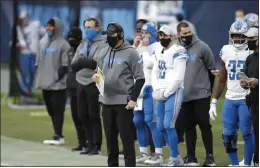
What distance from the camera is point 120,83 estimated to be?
11664 mm

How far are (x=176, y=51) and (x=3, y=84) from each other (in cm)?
1242

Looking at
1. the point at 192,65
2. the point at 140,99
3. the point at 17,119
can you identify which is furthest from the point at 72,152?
the point at 17,119

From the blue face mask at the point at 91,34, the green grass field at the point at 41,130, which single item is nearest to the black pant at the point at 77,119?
the green grass field at the point at 41,130

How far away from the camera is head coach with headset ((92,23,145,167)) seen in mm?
11609

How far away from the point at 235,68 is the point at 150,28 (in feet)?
6.45

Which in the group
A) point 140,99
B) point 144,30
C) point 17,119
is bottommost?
point 17,119

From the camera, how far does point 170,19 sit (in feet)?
78.8

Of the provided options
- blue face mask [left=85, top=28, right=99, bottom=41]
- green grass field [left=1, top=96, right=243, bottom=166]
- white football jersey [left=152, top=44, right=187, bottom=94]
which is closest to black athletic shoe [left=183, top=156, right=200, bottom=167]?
green grass field [left=1, top=96, right=243, bottom=166]

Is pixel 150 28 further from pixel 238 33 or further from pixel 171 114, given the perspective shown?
pixel 238 33

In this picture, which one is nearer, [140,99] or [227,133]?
[227,133]

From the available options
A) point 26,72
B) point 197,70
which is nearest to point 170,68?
point 197,70

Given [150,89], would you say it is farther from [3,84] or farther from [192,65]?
[3,84]

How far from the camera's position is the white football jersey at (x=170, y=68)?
12.6 m

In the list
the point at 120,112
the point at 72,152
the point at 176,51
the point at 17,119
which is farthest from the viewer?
the point at 17,119
